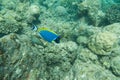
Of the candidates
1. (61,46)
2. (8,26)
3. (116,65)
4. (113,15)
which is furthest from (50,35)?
(113,15)

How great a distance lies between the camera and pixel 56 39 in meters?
3.30

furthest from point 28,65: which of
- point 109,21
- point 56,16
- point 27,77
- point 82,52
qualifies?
point 56,16

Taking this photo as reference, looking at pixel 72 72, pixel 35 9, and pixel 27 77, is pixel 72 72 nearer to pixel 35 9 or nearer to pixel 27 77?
pixel 27 77

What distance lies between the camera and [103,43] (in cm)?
556

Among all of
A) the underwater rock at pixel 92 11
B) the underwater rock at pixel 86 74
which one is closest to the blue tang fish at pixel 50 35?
the underwater rock at pixel 86 74

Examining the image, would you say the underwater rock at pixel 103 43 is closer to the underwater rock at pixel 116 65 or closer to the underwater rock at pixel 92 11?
the underwater rock at pixel 116 65

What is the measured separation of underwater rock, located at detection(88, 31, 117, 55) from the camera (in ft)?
18.2

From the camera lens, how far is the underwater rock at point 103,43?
5.54m

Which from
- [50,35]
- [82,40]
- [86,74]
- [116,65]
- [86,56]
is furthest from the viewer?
[82,40]

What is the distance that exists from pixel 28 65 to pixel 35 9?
201 inches

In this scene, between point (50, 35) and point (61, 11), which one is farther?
point (61, 11)

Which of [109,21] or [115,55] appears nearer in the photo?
[115,55]

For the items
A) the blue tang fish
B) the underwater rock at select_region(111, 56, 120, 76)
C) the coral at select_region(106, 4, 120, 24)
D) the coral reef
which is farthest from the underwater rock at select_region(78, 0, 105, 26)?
the blue tang fish

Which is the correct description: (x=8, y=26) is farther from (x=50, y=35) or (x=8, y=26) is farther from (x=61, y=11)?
(x=61, y=11)
